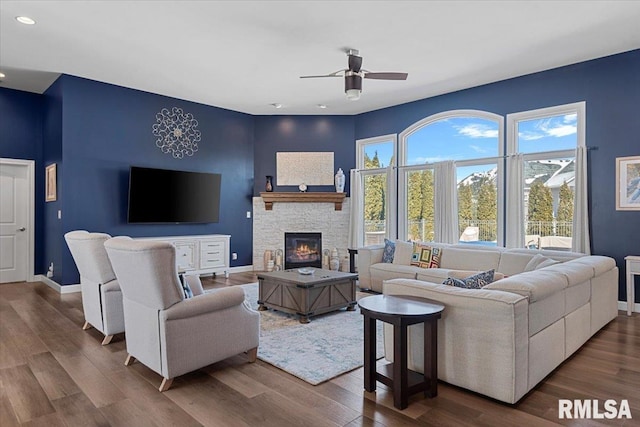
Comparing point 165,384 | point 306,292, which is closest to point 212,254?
point 306,292

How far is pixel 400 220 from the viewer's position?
7375 millimetres

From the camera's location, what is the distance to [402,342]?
2.44 m

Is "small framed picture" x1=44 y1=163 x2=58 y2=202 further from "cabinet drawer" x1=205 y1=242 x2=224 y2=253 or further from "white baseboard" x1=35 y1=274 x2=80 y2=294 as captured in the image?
"cabinet drawer" x1=205 y1=242 x2=224 y2=253

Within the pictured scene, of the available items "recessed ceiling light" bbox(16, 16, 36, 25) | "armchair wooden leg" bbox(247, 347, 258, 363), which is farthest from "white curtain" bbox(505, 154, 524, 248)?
"recessed ceiling light" bbox(16, 16, 36, 25)

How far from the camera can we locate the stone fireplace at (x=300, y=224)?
8.09 meters

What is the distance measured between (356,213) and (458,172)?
2172 mm

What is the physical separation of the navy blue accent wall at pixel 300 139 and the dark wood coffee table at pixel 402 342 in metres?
5.51

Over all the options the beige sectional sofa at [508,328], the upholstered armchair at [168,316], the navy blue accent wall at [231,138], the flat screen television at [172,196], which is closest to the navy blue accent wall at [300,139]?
the navy blue accent wall at [231,138]

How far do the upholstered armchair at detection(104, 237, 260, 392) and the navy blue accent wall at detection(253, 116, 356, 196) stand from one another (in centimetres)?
523

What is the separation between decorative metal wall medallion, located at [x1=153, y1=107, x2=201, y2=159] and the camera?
692 cm

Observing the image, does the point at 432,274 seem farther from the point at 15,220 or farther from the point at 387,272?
the point at 15,220

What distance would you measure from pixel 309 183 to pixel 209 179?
1994mm

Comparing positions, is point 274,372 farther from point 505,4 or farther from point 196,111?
point 196,111

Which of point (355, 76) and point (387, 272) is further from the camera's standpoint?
point (387, 272)
